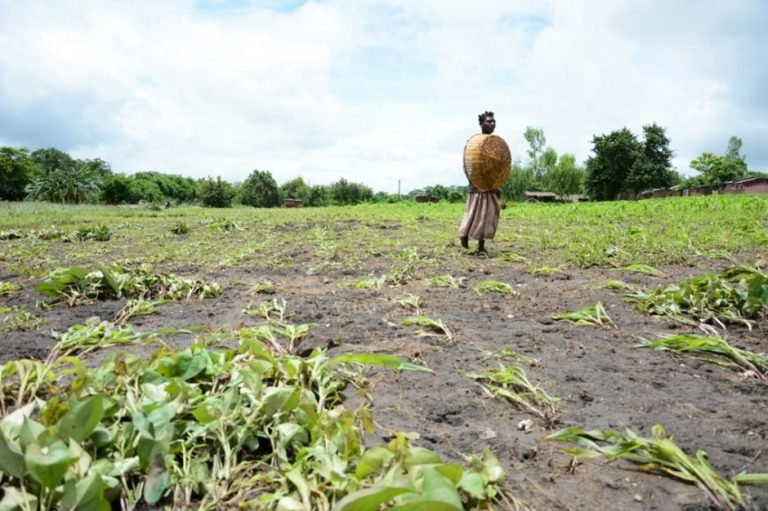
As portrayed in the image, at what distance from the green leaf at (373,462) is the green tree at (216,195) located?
5927cm

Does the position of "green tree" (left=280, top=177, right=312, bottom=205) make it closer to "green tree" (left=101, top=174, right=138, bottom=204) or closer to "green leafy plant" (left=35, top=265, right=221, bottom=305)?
"green tree" (left=101, top=174, right=138, bottom=204)

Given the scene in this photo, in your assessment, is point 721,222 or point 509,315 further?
point 721,222

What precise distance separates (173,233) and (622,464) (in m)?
12.5

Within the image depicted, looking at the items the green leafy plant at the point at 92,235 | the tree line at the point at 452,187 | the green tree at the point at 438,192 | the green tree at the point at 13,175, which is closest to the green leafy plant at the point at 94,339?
the green leafy plant at the point at 92,235

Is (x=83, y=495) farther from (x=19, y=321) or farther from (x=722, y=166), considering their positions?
(x=722, y=166)

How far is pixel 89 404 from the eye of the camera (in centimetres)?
146

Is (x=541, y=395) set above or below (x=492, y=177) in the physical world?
below

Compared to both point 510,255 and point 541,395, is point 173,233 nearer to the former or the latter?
point 510,255

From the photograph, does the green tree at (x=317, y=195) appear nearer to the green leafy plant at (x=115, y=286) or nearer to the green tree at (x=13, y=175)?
the green tree at (x=13, y=175)

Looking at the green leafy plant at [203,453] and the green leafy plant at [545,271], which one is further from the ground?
the green leafy plant at [203,453]

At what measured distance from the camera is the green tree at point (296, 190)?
6062 cm

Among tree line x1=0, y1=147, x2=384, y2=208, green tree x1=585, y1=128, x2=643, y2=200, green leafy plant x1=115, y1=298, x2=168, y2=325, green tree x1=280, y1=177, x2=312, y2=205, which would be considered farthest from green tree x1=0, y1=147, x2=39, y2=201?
green leafy plant x1=115, y1=298, x2=168, y2=325

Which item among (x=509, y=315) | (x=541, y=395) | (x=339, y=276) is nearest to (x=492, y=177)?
(x=339, y=276)

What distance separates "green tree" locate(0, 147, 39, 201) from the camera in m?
61.6
